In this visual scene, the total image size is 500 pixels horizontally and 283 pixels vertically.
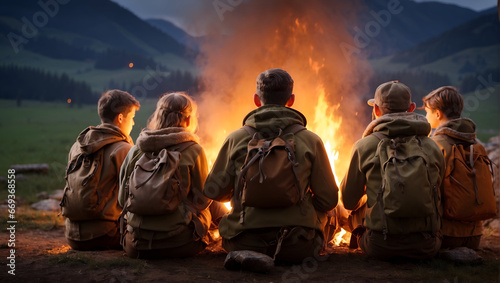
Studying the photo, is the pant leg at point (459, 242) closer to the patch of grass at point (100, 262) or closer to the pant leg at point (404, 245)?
the pant leg at point (404, 245)

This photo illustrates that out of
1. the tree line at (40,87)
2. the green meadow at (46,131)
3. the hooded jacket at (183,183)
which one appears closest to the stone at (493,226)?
the hooded jacket at (183,183)

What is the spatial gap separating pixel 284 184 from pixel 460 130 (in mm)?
2568

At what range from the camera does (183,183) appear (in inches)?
192

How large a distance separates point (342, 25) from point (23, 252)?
9.02 meters

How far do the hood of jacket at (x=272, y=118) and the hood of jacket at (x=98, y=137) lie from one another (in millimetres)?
2062

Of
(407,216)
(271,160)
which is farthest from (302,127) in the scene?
(407,216)

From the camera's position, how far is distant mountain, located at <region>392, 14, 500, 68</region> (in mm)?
53472

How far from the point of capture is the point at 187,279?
4156 millimetres

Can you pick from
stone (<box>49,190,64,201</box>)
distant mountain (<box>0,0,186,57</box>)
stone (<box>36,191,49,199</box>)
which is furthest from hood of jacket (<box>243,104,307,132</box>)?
distant mountain (<box>0,0,186,57</box>)

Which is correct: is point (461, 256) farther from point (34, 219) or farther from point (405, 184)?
point (34, 219)

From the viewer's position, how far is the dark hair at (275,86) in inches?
189

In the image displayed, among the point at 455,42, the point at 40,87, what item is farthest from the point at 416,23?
the point at 40,87

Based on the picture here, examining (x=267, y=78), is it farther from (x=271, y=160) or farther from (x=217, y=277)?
(x=217, y=277)

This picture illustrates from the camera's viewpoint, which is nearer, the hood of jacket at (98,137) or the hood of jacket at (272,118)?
the hood of jacket at (272,118)
